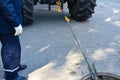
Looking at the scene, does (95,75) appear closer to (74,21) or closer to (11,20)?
(11,20)

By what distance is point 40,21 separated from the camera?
8.45 metres

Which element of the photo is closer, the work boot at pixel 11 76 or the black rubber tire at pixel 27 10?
the work boot at pixel 11 76

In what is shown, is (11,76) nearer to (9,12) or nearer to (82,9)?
(9,12)

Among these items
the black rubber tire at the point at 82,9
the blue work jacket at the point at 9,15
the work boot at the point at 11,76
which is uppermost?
the blue work jacket at the point at 9,15

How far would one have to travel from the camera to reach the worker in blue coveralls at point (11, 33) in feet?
14.3

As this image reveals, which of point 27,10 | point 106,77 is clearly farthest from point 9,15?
point 27,10

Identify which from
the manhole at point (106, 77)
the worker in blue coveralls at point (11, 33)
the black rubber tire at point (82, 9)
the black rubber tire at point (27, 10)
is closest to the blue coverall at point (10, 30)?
the worker in blue coveralls at point (11, 33)

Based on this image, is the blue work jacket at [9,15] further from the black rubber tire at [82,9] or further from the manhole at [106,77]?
the black rubber tire at [82,9]

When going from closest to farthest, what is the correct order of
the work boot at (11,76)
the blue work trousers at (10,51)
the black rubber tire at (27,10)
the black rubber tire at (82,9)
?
the blue work trousers at (10,51)
the work boot at (11,76)
the black rubber tire at (27,10)
the black rubber tire at (82,9)

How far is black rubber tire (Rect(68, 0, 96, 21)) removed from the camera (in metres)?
7.91

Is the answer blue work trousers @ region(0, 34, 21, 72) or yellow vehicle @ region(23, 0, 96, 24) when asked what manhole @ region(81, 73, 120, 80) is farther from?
yellow vehicle @ region(23, 0, 96, 24)

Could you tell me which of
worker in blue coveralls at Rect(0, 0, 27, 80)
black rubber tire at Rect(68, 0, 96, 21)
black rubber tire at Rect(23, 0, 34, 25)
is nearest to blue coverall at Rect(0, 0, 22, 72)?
worker in blue coveralls at Rect(0, 0, 27, 80)

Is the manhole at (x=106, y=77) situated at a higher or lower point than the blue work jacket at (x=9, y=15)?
lower

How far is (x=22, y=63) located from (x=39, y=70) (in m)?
0.43
